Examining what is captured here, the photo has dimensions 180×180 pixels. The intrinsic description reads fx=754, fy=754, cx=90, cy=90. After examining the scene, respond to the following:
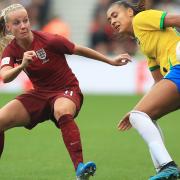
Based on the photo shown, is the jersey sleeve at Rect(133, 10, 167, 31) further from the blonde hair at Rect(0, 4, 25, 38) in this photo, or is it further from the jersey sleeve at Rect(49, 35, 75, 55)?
the blonde hair at Rect(0, 4, 25, 38)

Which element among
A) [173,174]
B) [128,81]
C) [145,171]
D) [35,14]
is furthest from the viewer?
[35,14]

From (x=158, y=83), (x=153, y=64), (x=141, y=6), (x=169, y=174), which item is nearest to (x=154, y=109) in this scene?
(x=158, y=83)

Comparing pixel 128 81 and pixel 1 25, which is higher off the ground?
pixel 1 25

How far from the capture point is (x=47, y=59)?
7.71 m

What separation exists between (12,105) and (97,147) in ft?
10.00

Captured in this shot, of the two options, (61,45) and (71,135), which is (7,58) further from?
(71,135)

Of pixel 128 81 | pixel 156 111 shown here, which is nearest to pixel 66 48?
pixel 156 111

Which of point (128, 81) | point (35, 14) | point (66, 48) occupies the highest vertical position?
point (66, 48)

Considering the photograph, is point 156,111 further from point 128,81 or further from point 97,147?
point 128,81

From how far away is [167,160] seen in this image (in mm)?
6844

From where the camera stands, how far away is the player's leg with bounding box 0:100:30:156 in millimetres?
7633

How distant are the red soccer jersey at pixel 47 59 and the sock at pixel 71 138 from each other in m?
0.56

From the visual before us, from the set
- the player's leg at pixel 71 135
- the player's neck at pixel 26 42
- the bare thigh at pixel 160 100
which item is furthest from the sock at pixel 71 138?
the player's neck at pixel 26 42

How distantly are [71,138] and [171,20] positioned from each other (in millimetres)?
1485
